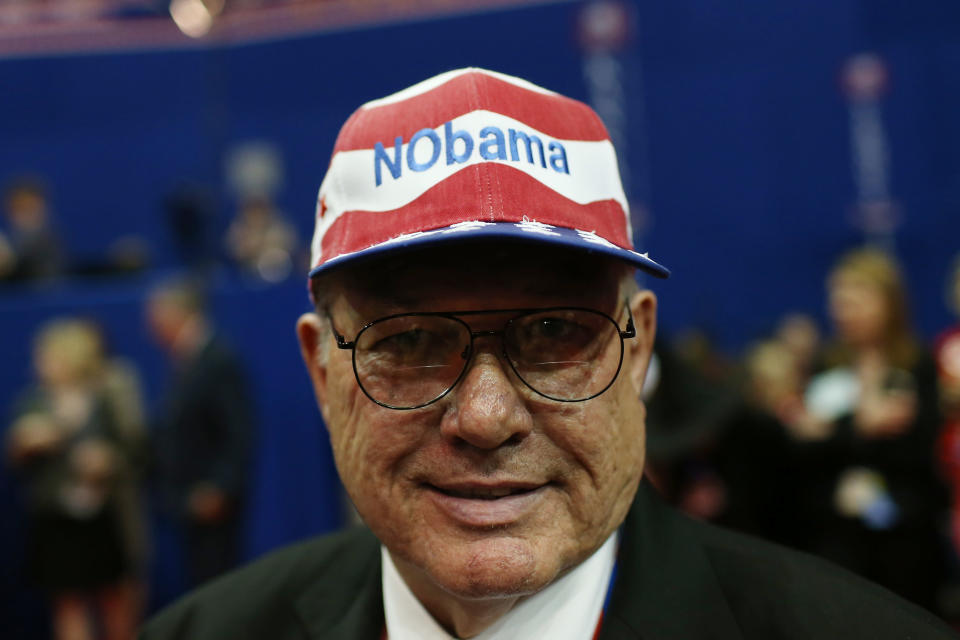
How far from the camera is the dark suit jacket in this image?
1117mm

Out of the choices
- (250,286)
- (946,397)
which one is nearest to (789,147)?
(250,286)

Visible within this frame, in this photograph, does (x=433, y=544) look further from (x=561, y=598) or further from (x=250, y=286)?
(x=250, y=286)

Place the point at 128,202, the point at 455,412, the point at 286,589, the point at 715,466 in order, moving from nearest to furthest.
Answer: the point at 455,412
the point at 286,589
the point at 715,466
the point at 128,202

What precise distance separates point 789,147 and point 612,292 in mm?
7370

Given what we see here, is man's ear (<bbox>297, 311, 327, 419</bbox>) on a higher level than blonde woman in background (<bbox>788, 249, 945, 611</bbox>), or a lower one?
higher

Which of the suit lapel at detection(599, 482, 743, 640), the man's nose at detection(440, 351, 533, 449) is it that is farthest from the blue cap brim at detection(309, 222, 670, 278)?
the suit lapel at detection(599, 482, 743, 640)

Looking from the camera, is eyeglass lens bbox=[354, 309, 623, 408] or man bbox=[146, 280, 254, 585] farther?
man bbox=[146, 280, 254, 585]

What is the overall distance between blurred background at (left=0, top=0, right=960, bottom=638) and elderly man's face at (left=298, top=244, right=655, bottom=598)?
1891 millimetres

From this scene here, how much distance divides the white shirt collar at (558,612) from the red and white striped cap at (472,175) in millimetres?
384

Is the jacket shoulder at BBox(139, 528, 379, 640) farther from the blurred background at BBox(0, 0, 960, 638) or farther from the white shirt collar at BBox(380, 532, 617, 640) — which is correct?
the blurred background at BBox(0, 0, 960, 638)

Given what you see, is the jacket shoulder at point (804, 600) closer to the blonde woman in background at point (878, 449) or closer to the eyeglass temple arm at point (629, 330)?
the eyeglass temple arm at point (629, 330)

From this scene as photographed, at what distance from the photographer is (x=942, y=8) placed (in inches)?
305

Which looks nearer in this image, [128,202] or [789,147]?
[789,147]

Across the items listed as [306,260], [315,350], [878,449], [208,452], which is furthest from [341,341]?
[306,260]
